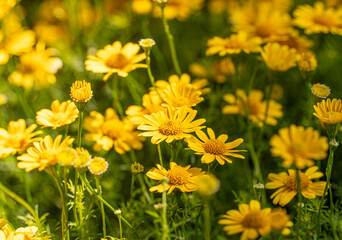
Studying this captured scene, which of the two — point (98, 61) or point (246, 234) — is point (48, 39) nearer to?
point (98, 61)

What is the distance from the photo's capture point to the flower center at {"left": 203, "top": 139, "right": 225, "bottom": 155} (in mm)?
1155

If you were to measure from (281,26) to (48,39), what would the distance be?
1397 millimetres

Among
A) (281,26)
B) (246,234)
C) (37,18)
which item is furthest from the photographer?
(37,18)

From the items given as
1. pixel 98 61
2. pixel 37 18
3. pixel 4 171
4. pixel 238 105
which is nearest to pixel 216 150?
pixel 238 105

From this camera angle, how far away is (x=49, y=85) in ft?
6.46

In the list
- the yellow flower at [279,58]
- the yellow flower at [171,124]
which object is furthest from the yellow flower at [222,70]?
the yellow flower at [171,124]

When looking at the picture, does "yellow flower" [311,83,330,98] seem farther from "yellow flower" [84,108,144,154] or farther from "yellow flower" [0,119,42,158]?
"yellow flower" [0,119,42,158]

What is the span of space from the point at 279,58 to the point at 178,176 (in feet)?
2.39

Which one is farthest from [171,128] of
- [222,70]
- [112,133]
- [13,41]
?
[13,41]

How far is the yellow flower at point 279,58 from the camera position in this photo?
4.95 ft

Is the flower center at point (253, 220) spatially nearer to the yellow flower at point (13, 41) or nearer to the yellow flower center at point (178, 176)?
the yellow flower center at point (178, 176)

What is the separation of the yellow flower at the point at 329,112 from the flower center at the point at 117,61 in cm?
72

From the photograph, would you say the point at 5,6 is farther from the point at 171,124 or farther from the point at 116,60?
the point at 171,124

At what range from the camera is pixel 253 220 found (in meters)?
0.99
